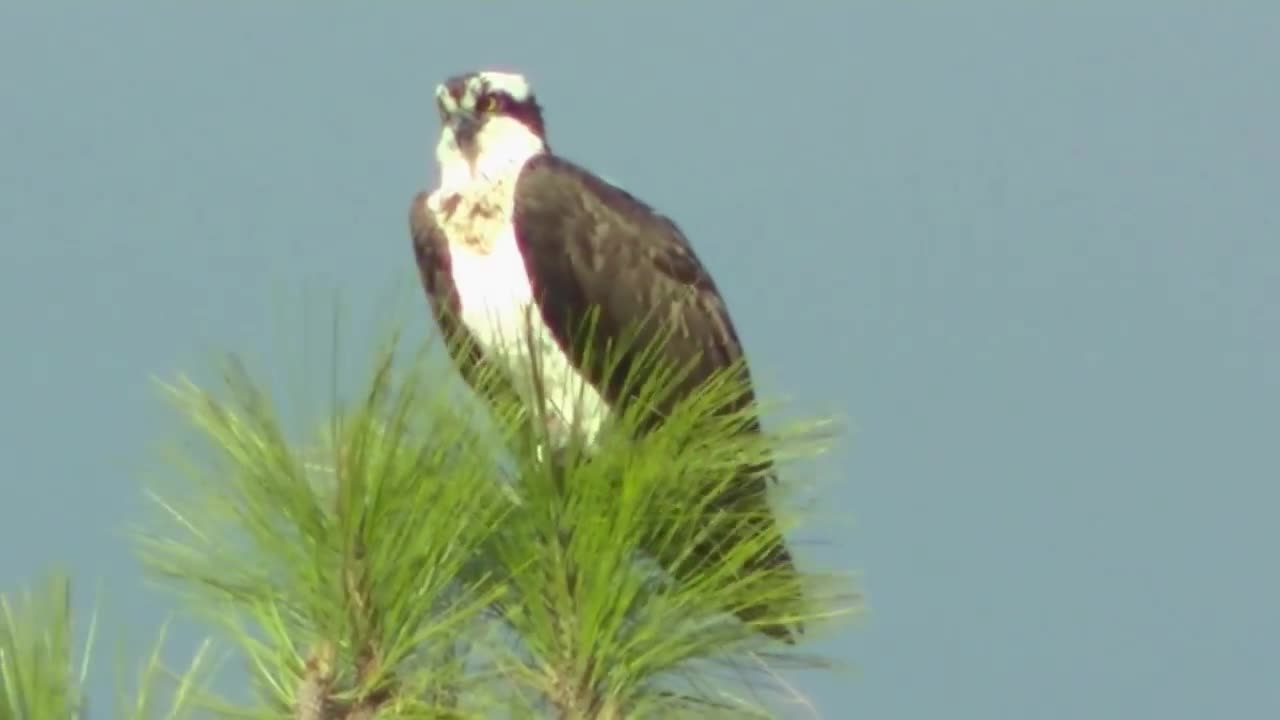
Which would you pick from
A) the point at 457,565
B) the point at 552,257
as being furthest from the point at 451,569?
the point at 552,257

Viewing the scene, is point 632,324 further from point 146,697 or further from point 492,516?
point 146,697

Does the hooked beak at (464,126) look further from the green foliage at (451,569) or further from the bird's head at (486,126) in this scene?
the green foliage at (451,569)

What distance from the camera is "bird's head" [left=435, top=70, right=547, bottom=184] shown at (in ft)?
21.5

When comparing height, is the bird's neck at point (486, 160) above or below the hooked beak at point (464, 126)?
below

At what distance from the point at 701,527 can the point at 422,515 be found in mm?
489

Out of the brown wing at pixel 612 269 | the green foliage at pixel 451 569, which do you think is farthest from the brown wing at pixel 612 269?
the green foliage at pixel 451 569

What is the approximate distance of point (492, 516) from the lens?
133 inches

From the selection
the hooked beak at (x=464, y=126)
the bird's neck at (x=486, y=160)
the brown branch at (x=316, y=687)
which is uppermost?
the hooked beak at (x=464, y=126)

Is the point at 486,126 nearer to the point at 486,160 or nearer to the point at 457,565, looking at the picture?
the point at 486,160

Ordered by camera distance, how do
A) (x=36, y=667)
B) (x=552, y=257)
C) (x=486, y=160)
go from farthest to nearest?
(x=486, y=160), (x=552, y=257), (x=36, y=667)

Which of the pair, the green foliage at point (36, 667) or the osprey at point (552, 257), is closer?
the green foliage at point (36, 667)

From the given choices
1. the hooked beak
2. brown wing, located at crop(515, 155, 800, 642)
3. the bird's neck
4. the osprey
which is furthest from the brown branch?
the hooked beak

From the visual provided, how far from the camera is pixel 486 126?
662 cm

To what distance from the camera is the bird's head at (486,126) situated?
6.55 metres
